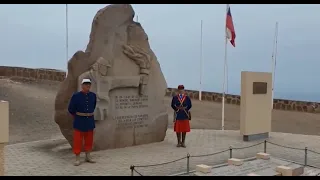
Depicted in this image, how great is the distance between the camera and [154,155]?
7.39m

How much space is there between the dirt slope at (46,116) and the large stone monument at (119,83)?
3.44m

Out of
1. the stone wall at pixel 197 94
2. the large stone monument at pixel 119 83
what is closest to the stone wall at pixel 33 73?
the stone wall at pixel 197 94

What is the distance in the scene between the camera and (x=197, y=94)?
67.8 ft

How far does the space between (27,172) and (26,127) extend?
6453 millimetres

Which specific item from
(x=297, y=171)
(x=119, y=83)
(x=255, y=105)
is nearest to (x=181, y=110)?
(x=119, y=83)

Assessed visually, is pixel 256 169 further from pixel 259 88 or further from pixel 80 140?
pixel 259 88

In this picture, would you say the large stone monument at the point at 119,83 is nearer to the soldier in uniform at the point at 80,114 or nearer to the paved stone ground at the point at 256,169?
the soldier in uniform at the point at 80,114

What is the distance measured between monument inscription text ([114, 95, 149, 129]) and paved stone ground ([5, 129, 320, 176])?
49 cm

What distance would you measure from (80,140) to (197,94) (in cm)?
1448

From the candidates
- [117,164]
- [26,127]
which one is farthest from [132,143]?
[26,127]

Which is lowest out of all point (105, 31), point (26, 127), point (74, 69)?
point (26, 127)

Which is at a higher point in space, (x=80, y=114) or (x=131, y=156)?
(x=80, y=114)

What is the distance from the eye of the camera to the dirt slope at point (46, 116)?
11.8 meters

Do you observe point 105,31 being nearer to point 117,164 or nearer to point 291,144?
point 117,164
